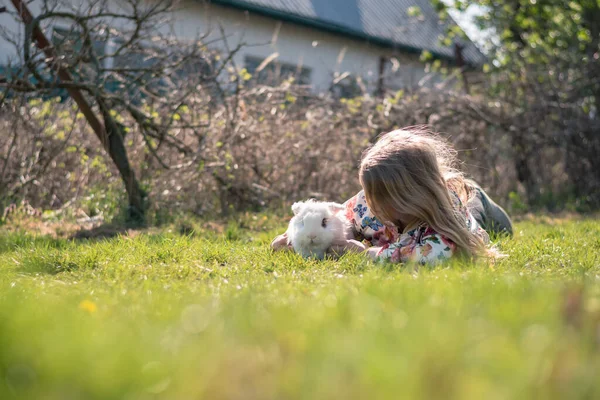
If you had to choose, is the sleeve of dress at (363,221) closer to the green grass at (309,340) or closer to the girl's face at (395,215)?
the girl's face at (395,215)

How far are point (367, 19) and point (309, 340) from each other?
18.3 metres

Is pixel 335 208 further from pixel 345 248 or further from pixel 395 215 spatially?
pixel 395 215

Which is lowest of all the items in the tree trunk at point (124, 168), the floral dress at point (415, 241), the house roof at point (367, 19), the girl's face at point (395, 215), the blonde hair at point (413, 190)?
the tree trunk at point (124, 168)

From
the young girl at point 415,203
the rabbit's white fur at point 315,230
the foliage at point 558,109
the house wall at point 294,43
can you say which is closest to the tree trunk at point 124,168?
the rabbit's white fur at point 315,230

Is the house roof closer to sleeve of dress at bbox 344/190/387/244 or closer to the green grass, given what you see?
sleeve of dress at bbox 344/190/387/244

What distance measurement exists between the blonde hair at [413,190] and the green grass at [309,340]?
711 millimetres

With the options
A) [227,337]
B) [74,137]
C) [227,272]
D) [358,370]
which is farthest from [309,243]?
[74,137]

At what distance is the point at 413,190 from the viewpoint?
13.4ft

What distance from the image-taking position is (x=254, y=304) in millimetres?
2555

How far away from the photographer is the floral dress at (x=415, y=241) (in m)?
4.02

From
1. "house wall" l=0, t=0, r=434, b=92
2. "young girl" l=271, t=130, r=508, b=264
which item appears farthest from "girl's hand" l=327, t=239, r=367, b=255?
"house wall" l=0, t=0, r=434, b=92

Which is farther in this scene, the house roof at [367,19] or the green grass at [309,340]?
the house roof at [367,19]

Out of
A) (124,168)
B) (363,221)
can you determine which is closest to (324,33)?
(124,168)

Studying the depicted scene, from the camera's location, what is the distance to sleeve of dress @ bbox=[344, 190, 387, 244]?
15.7 ft
